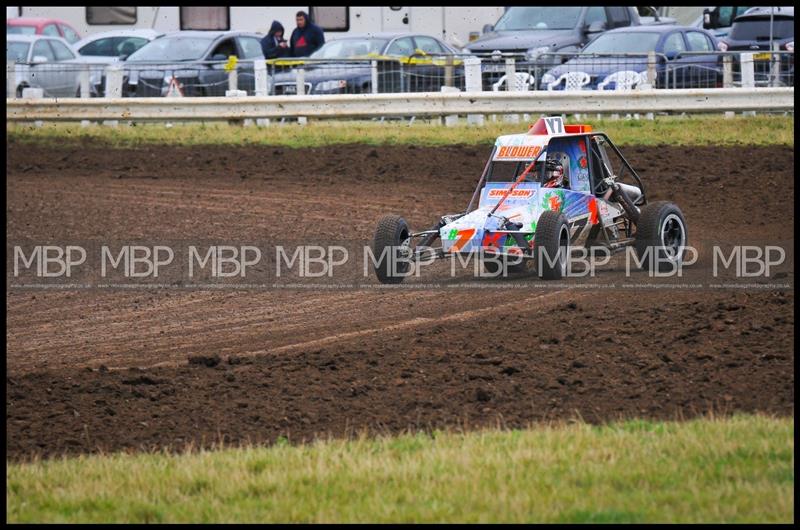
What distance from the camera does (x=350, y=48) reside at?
2470 cm

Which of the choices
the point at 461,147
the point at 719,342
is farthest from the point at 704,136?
the point at 719,342

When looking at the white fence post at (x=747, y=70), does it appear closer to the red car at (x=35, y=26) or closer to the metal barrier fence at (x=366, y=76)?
the metal barrier fence at (x=366, y=76)

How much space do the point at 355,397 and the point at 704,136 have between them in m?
12.7

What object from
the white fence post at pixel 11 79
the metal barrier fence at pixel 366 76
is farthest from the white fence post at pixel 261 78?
the white fence post at pixel 11 79

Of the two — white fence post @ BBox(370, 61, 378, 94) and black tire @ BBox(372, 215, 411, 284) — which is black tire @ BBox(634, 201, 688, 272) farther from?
white fence post @ BBox(370, 61, 378, 94)

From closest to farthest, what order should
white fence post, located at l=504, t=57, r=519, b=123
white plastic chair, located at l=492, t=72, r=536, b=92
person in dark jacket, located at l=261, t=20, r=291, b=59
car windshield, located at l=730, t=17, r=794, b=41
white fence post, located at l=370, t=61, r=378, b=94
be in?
white fence post, located at l=504, t=57, r=519, b=123 → white plastic chair, located at l=492, t=72, r=536, b=92 → white fence post, located at l=370, t=61, r=378, b=94 → person in dark jacket, located at l=261, t=20, r=291, b=59 → car windshield, located at l=730, t=17, r=794, b=41

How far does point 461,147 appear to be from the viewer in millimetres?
18203

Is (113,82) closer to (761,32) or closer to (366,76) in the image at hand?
(366,76)

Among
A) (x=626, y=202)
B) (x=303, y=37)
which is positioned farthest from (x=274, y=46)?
(x=626, y=202)

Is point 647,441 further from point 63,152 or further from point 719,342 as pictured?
point 63,152

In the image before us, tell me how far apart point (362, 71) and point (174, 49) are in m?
4.60

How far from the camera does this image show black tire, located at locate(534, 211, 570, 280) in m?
10.2

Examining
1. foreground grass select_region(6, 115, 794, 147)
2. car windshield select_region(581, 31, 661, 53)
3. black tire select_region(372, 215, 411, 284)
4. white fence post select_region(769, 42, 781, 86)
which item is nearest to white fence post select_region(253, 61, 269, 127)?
foreground grass select_region(6, 115, 794, 147)

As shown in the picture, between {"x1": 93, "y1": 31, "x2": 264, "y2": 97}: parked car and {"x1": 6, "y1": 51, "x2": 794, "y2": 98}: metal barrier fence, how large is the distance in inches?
0.9
